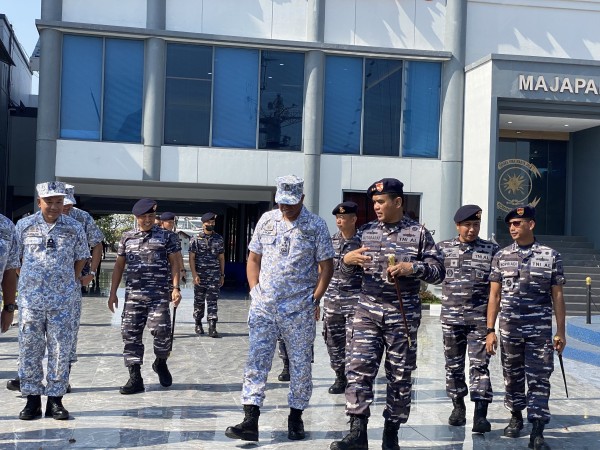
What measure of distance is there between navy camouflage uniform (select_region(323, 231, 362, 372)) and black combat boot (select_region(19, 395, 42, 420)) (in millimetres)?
2911

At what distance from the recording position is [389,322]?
5762 mm

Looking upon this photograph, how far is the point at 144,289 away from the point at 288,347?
2275 millimetres

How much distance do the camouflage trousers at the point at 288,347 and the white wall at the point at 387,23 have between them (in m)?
16.2

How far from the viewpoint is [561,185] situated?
23.6 meters

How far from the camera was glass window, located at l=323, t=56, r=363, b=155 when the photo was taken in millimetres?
21328

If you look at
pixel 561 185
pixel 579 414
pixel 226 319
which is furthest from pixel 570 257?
pixel 579 414

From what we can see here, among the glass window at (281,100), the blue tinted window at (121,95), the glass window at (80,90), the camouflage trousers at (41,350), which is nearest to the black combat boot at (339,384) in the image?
the camouflage trousers at (41,350)

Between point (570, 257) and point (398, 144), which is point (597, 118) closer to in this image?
point (570, 257)

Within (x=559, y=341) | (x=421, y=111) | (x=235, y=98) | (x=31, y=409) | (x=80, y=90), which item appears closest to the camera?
(x=559, y=341)

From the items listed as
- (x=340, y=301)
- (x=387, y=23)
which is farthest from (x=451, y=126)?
(x=340, y=301)

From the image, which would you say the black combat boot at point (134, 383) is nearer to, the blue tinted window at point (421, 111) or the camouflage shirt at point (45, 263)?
the camouflage shirt at point (45, 263)

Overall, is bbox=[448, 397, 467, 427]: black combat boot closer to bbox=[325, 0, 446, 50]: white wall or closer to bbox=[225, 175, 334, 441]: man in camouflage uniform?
bbox=[225, 175, 334, 441]: man in camouflage uniform

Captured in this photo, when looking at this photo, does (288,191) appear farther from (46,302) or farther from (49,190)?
(46,302)

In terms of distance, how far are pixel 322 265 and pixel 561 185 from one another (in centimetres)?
1905
